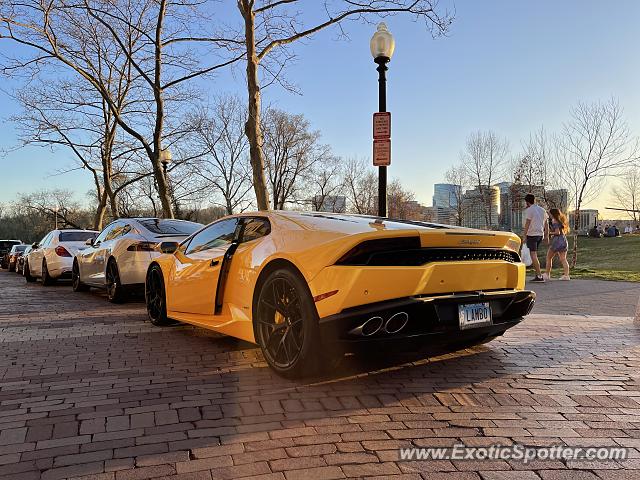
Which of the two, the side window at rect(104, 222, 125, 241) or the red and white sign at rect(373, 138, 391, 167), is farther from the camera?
the side window at rect(104, 222, 125, 241)

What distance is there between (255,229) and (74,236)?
10.5 m

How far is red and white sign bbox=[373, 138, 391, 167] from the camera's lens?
7984mm

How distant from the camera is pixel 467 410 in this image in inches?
125

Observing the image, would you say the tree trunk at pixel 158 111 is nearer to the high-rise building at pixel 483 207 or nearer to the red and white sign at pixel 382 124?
the red and white sign at pixel 382 124

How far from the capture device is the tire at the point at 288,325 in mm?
3485

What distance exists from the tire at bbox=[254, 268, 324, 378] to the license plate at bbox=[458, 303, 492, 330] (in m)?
1.06

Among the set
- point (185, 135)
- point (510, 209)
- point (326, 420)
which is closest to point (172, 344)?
point (326, 420)

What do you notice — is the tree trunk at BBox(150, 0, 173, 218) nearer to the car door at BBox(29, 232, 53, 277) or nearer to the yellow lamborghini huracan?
the car door at BBox(29, 232, 53, 277)

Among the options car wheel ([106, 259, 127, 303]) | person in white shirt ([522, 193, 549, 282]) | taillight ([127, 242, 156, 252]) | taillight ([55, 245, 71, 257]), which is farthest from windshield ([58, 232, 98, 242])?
person in white shirt ([522, 193, 549, 282])

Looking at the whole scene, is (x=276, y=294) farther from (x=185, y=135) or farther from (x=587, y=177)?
(x=185, y=135)

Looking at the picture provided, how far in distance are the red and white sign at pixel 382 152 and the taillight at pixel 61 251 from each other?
8912 mm

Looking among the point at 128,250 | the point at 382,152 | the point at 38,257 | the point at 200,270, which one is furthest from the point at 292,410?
the point at 38,257

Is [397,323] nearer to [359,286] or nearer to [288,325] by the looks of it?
[359,286]

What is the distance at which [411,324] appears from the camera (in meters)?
3.45
